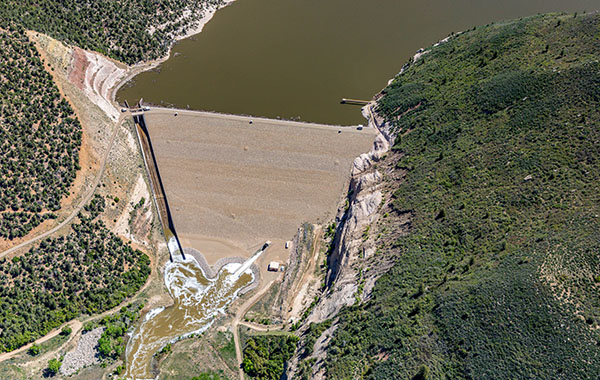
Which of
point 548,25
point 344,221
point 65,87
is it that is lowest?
point 344,221

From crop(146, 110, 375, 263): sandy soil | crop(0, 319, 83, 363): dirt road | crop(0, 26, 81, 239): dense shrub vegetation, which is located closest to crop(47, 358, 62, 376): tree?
crop(0, 319, 83, 363): dirt road

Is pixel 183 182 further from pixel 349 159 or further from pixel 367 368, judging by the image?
pixel 367 368

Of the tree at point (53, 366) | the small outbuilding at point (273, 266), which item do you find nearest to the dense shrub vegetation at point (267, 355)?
the small outbuilding at point (273, 266)

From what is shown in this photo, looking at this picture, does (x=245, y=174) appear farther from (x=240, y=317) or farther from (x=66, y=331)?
(x=66, y=331)

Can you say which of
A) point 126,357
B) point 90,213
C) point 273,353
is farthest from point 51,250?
point 273,353

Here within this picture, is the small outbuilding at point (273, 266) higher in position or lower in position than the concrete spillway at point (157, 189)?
lower

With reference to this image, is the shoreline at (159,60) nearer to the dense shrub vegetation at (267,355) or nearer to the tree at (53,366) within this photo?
the tree at (53,366)
